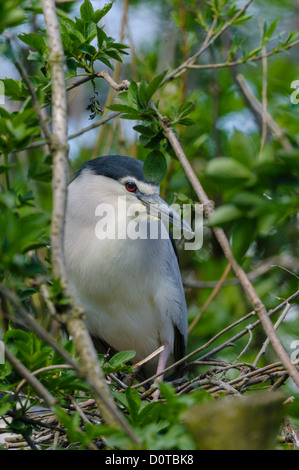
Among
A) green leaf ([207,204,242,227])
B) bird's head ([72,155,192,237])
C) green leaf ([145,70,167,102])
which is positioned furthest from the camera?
bird's head ([72,155,192,237])

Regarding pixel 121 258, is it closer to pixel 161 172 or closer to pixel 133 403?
pixel 161 172

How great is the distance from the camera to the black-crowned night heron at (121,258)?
252 cm

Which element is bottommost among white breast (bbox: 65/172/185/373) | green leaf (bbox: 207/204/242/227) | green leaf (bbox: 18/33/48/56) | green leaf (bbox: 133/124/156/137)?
white breast (bbox: 65/172/185/373)

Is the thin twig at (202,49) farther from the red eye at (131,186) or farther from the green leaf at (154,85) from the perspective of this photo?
the red eye at (131,186)

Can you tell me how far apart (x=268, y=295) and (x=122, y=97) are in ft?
5.34

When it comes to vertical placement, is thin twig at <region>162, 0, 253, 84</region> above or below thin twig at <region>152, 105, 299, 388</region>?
above

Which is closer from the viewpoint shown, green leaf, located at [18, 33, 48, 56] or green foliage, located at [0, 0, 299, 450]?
green foliage, located at [0, 0, 299, 450]

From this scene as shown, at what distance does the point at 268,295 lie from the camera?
3.14 meters

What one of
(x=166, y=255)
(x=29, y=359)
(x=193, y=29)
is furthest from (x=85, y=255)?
A: (x=193, y=29)

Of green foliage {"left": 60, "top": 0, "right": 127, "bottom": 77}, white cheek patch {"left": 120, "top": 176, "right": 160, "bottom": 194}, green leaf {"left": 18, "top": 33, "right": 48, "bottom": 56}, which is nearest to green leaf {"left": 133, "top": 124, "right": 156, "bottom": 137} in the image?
green foliage {"left": 60, "top": 0, "right": 127, "bottom": 77}

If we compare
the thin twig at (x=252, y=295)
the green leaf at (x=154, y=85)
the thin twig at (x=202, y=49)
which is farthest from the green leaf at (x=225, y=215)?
the thin twig at (x=202, y=49)

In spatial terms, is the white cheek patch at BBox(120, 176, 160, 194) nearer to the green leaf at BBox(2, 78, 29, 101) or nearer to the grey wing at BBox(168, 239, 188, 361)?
the grey wing at BBox(168, 239, 188, 361)

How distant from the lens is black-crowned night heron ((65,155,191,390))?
8.26 ft
